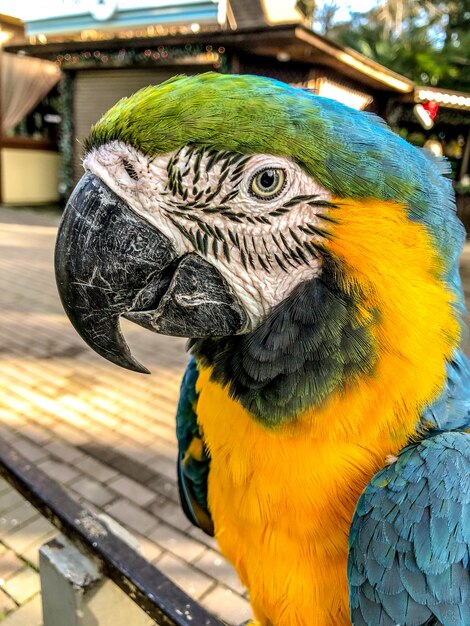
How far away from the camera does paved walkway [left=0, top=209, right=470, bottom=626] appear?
2.57m

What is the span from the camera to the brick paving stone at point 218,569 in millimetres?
2566

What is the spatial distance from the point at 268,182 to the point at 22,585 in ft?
8.00

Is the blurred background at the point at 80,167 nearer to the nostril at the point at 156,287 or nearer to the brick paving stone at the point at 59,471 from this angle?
the brick paving stone at the point at 59,471

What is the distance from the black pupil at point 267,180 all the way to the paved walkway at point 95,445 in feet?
7.13

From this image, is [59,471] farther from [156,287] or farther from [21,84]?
[21,84]

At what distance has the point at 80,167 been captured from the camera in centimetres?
193

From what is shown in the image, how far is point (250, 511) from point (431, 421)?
531mm

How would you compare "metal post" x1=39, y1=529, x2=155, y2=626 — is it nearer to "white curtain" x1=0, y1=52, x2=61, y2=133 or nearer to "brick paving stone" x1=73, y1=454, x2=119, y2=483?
"brick paving stone" x1=73, y1=454, x2=119, y2=483

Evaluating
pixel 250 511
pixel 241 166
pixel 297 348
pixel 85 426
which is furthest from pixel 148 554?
pixel 241 166

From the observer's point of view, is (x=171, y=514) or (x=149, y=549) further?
(x=171, y=514)

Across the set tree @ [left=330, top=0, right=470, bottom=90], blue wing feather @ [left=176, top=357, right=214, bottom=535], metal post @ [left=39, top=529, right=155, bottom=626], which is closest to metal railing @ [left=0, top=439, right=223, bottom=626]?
metal post @ [left=39, top=529, right=155, bottom=626]

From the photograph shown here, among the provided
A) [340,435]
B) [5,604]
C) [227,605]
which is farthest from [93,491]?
[340,435]

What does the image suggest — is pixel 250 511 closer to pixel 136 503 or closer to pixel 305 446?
pixel 305 446

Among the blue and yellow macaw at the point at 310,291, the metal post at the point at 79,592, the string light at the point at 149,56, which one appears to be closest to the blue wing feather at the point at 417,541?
the blue and yellow macaw at the point at 310,291
